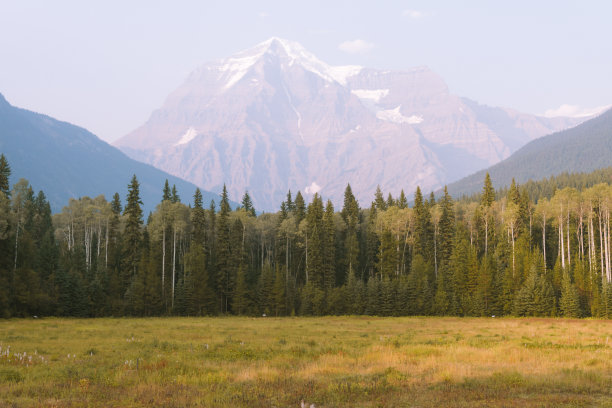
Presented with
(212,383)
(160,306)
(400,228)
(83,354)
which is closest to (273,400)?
(212,383)

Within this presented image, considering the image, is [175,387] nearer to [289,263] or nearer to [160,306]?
[160,306]

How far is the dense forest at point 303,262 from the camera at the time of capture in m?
75.1

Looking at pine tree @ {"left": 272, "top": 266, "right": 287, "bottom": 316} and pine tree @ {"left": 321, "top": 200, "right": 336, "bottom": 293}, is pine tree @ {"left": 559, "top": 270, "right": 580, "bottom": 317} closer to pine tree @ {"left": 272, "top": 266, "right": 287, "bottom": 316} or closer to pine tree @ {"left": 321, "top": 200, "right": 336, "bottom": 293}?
pine tree @ {"left": 321, "top": 200, "right": 336, "bottom": 293}

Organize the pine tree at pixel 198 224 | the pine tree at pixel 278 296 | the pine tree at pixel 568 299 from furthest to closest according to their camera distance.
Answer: the pine tree at pixel 198 224 < the pine tree at pixel 278 296 < the pine tree at pixel 568 299

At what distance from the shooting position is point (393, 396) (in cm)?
1623

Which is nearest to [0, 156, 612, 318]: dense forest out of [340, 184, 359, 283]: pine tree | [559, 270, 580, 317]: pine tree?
[559, 270, 580, 317]: pine tree

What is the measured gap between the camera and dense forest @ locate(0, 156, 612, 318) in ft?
246

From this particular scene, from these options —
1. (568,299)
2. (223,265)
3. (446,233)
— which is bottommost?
(568,299)

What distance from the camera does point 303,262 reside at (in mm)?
109375

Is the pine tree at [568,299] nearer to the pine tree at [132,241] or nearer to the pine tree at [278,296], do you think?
the pine tree at [278,296]

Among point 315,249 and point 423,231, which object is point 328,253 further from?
point 423,231

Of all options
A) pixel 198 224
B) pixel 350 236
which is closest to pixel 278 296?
pixel 198 224

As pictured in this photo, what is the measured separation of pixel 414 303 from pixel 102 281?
2040 inches

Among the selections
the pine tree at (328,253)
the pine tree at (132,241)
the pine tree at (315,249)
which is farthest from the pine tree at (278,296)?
the pine tree at (132,241)
